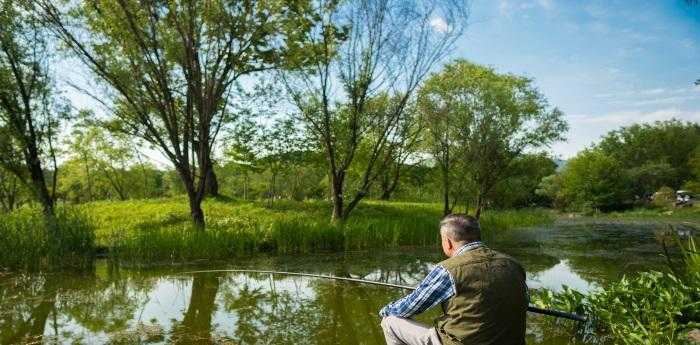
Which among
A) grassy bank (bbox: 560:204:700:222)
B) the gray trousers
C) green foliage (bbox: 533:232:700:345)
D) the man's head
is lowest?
grassy bank (bbox: 560:204:700:222)

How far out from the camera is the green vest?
117 inches

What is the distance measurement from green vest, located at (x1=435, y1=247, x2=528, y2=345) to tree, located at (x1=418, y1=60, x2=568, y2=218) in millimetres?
17385

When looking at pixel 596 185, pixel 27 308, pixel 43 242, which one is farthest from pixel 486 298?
pixel 596 185

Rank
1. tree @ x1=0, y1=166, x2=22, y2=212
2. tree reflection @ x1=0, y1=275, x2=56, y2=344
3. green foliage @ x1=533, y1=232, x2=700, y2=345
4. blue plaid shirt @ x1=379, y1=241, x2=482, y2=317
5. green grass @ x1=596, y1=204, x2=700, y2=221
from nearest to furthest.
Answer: blue plaid shirt @ x1=379, y1=241, x2=482, y2=317, green foliage @ x1=533, y1=232, x2=700, y2=345, tree reflection @ x1=0, y1=275, x2=56, y2=344, tree @ x1=0, y1=166, x2=22, y2=212, green grass @ x1=596, y1=204, x2=700, y2=221

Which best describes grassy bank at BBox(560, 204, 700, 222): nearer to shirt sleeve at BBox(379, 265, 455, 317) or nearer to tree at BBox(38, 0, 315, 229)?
tree at BBox(38, 0, 315, 229)

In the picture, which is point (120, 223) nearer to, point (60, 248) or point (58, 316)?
point (60, 248)

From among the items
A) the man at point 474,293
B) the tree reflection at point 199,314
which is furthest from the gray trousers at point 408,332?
the tree reflection at point 199,314

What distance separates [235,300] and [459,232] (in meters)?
5.54

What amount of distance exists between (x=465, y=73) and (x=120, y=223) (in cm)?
1655

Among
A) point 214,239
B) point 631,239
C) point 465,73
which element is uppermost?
point 465,73

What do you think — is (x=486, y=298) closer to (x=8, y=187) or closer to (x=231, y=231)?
(x=231, y=231)

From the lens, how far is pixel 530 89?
2744 centimetres

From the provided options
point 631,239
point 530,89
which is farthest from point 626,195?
point 631,239

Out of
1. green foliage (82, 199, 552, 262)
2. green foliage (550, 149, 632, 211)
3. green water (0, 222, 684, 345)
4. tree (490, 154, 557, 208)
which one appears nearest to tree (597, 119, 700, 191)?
green foliage (550, 149, 632, 211)
